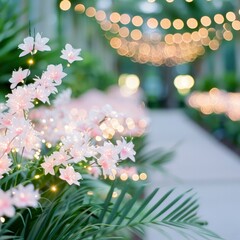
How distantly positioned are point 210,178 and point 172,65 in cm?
2144

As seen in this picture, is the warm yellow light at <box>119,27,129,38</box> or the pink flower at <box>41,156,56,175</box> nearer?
the pink flower at <box>41,156,56,175</box>

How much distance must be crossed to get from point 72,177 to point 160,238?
149cm

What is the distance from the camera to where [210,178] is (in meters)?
5.04

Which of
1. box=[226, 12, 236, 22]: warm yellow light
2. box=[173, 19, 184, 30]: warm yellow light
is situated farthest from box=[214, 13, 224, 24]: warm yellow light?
box=[173, 19, 184, 30]: warm yellow light

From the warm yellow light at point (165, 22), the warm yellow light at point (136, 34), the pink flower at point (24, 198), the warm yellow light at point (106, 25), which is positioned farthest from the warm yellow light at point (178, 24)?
the pink flower at point (24, 198)

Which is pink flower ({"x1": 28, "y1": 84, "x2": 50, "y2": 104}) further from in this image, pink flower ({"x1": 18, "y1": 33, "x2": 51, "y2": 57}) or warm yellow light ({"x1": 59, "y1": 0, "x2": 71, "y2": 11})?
warm yellow light ({"x1": 59, "y1": 0, "x2": 71, "y2": 11})

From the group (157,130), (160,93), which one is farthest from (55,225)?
(160,93)

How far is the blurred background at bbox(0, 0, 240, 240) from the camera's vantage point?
12.1ft

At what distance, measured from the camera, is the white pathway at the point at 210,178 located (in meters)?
3.24

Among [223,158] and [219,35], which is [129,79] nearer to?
[219,35]

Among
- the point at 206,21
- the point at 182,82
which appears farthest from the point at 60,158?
the point at 182,82

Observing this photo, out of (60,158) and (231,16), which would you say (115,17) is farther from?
(60,158)

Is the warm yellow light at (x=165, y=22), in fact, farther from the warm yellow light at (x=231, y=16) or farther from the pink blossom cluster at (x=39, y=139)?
the pink blossom cluster at (x=39, y=139)

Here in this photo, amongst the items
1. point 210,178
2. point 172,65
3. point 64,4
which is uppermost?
point 64,4
